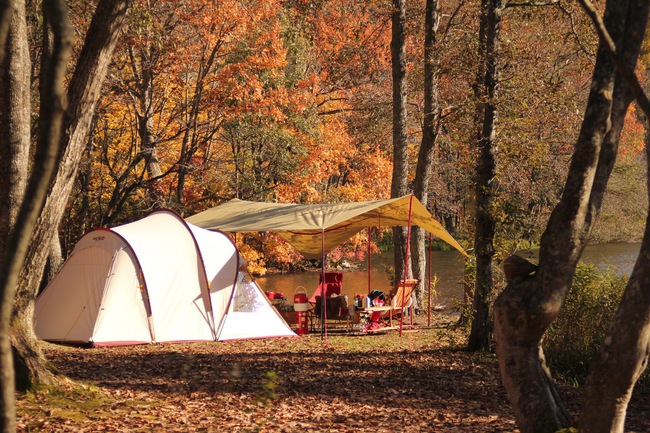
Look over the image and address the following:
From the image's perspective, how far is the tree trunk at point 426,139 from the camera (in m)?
14.4

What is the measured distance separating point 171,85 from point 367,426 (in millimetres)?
15117

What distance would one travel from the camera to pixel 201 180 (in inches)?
836

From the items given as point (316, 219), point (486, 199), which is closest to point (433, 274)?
point (316, 219)

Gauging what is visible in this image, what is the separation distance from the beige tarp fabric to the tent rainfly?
29.8 inches

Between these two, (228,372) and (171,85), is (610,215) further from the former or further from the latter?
(228,372)

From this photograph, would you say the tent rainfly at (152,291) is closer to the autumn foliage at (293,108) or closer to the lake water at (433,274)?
the autumn foliage at (293,108)

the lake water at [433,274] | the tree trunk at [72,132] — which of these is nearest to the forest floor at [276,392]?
the tree trunk at [72,132]

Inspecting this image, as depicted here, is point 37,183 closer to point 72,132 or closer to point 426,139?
point 72,132

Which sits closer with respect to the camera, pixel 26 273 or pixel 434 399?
pixel 26 273

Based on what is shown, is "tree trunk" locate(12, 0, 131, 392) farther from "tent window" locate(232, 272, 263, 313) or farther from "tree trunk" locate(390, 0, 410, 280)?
"tree trunk" locate(390, 0, 410, 280)

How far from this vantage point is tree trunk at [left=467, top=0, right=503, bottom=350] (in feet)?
32.1

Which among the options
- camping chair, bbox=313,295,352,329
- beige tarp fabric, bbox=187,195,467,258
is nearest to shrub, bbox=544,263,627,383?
beige tarp fabric, bbox=187,195,467,258

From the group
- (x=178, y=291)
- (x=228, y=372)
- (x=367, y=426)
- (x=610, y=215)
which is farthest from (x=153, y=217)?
(x=610, y=215)

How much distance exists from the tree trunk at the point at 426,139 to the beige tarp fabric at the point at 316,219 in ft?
5.38
